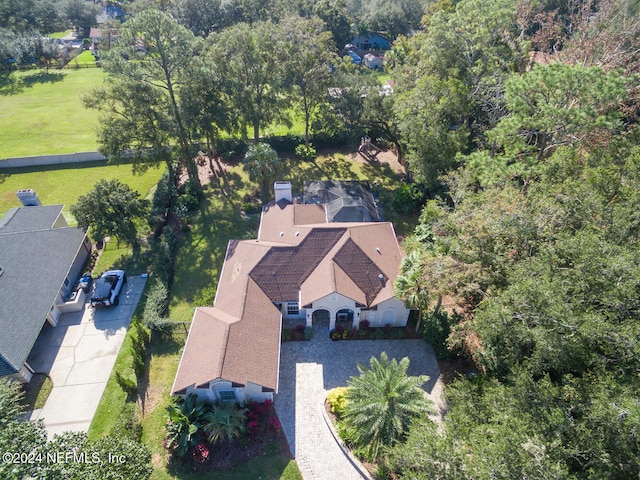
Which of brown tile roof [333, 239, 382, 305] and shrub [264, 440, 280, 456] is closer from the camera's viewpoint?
shrub [264, 440, 280, 456]

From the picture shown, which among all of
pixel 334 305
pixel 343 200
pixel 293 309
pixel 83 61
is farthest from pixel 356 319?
pixel 83 61

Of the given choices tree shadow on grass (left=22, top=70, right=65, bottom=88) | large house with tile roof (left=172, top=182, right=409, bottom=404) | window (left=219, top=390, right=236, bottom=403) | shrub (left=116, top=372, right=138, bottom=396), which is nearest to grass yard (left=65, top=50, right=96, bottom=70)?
tree shadow on grass (left=22, top=70, right=65, bottom=88)

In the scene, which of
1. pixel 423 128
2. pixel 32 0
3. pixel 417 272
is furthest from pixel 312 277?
pixel 32 0

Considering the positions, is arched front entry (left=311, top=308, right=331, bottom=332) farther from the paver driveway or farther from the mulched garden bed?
the mulched garden bed

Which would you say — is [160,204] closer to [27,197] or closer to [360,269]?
[27,197]

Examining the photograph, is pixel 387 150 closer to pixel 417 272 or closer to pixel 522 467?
pixel 417 272
